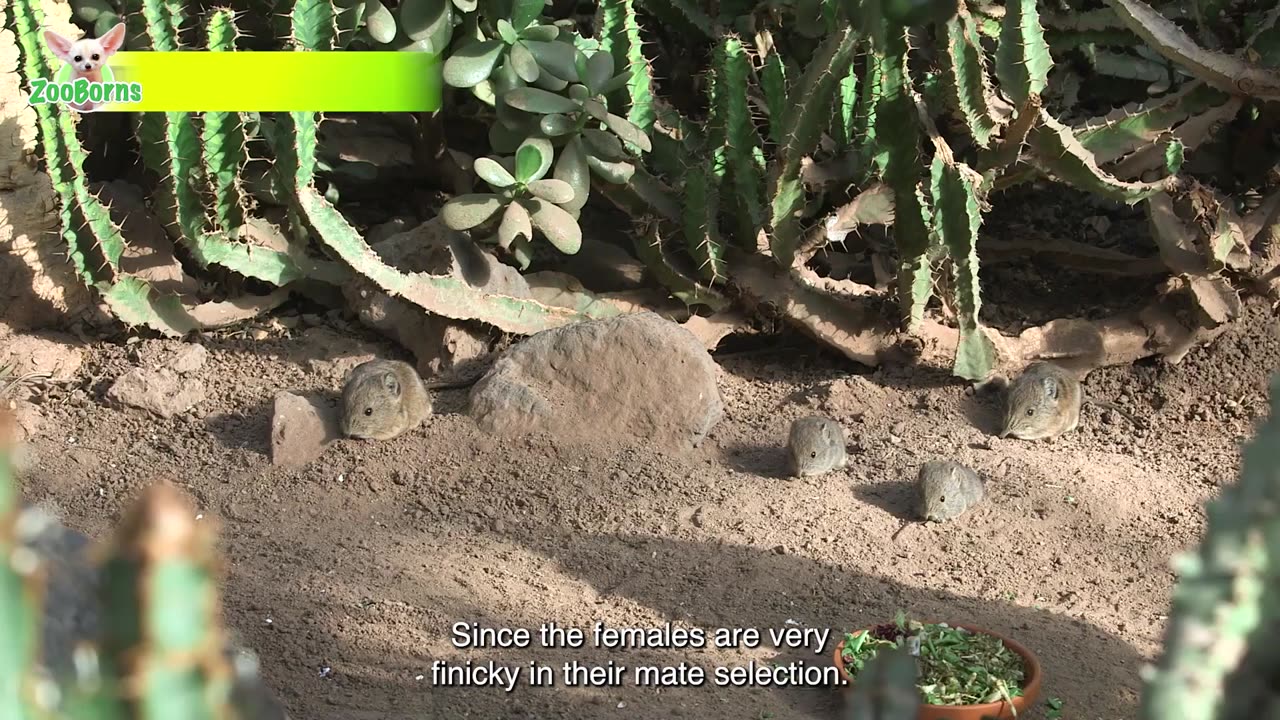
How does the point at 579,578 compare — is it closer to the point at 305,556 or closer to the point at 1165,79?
the point at 305,556

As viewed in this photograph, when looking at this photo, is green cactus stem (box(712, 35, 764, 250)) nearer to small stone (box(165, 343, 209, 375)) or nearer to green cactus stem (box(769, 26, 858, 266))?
green cactus stem (box(769, 26, 858, 266))

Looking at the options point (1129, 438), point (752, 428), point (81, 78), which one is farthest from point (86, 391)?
point (1129, 438)

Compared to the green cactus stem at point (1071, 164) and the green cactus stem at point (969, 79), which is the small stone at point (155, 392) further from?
the green cactus stem at point (1071, 164)

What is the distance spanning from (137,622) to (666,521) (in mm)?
3027

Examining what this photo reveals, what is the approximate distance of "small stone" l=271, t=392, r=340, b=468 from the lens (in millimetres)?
4098

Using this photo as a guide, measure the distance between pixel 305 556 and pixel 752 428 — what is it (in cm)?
150

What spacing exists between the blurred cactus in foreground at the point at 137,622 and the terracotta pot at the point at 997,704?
6.51 feet

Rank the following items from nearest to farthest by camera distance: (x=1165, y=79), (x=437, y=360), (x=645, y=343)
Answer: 1. (x=645, y=343)
2. (x=437, y=360)
3. (x=1165, y=79)

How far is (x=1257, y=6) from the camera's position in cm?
482

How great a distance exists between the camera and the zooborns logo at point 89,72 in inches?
171

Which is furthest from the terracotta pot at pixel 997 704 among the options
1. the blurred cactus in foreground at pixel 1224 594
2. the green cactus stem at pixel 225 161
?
the green cactus stem at pixel 225 161

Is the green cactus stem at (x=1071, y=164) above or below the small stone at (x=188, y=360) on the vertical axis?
above

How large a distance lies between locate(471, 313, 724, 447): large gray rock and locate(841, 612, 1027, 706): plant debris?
4.20 ft

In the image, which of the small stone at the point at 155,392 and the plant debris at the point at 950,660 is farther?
the small stone at the point at 155,392
